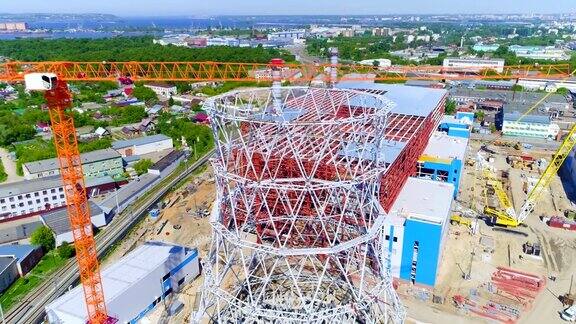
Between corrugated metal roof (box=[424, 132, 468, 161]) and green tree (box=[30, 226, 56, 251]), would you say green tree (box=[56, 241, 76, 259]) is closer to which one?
green tree (box=[30, 226, 56, 251])

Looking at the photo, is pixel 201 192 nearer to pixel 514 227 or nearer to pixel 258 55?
pixel 514 227

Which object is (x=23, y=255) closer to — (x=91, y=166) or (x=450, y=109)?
(x=91, y=166)

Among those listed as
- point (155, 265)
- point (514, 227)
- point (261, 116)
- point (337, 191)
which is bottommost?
point (514, 227)

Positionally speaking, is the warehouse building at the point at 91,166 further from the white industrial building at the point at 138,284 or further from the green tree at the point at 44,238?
the white industrial building at the point at 138,284

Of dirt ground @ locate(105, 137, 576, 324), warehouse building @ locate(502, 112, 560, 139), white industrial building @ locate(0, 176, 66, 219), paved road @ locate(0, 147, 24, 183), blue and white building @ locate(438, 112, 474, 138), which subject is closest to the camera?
dirt ground @ locate(105, 137, 576, 324)

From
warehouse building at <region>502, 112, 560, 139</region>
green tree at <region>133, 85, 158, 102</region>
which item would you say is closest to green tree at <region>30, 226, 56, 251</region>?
green tree at <region>133, 85, 158, 102</region>

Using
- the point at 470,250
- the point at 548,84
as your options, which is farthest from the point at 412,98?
the point at 548,84

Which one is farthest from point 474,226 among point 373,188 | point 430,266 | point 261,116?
point 261,116
